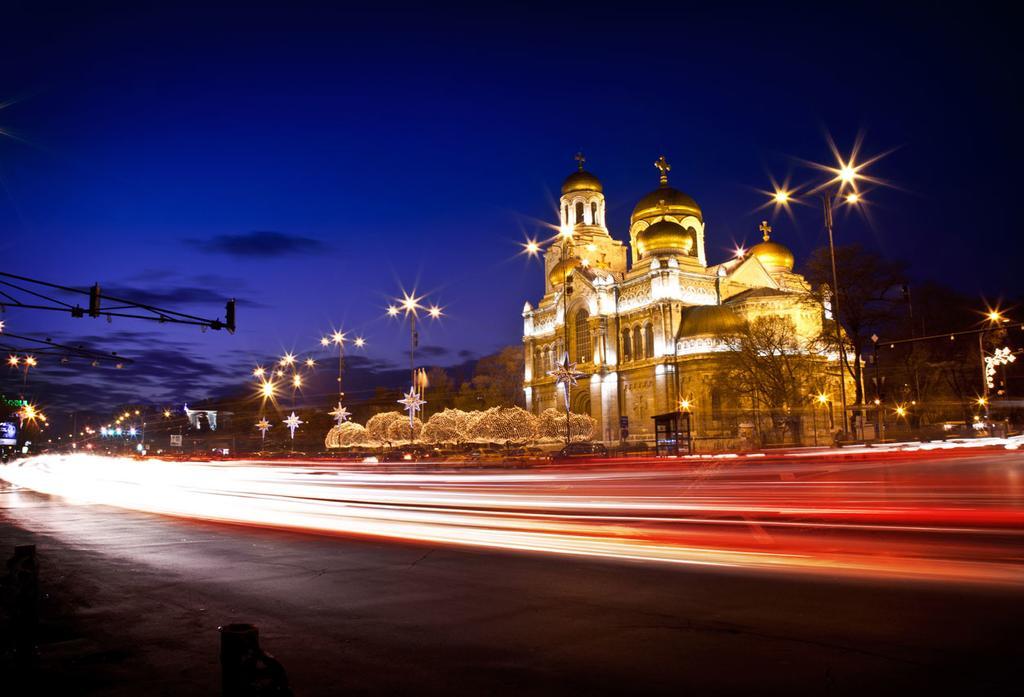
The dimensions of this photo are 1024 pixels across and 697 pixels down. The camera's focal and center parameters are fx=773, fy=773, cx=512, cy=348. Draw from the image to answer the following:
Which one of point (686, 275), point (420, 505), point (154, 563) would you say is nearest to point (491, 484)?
point (420, 505)

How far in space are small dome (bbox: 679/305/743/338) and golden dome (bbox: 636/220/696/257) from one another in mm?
7666

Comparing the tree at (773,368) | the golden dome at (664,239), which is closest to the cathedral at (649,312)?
the golden dome at (664,239)

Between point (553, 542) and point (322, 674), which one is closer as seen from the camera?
point (322, 674)

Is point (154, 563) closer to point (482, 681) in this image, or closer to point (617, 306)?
point (482, 681)

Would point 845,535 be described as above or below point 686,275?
below

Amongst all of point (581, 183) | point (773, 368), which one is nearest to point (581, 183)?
point (581, 183)

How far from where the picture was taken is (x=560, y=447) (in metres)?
49.6

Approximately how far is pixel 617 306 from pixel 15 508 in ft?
198

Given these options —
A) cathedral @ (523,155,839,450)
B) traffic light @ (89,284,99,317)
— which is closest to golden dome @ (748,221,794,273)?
cathedral @ (523,155,839,450)

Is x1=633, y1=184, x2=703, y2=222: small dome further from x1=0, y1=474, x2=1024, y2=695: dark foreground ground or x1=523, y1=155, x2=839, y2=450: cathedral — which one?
x1=0, y1=474, x2=1024, y2=695: dark foreground ground

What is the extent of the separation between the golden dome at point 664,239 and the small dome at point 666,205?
5333mm

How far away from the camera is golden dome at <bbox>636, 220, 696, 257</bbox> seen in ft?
244

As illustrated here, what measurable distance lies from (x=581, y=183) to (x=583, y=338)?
20467 mm

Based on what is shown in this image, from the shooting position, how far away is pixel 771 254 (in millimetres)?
83375
